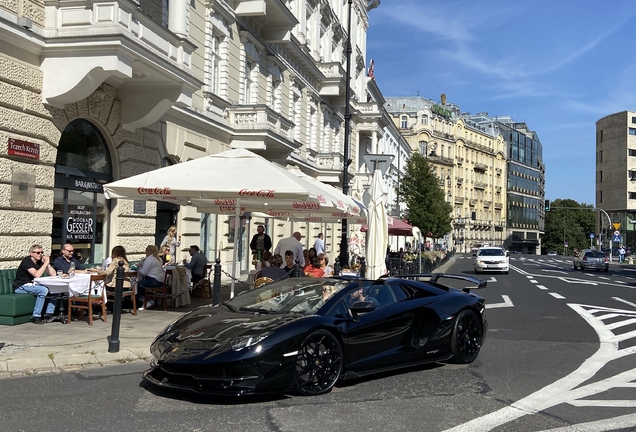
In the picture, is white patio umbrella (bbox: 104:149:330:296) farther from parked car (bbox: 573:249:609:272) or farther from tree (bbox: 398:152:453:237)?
tree (bbox: 398:152:453:237)

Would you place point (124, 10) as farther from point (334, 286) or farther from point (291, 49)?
point (291, 49)

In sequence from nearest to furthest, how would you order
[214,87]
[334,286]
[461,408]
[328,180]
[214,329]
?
[461,408] → [214,329] → [334,286] → [214,87] → [328,180]

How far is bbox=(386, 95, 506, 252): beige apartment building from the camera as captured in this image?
356 ft

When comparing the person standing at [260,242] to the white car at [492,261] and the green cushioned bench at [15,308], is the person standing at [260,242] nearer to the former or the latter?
the green cushioned bench at [15,308]

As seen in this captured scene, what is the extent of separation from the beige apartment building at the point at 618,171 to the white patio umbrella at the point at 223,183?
3709 inches

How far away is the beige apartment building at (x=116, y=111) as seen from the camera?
11586 millimetres

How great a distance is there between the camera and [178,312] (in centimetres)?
1259

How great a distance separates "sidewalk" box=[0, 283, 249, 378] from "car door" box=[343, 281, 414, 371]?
9.33ft

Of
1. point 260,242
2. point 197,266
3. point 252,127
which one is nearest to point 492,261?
point 252,127

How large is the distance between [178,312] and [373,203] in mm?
5320

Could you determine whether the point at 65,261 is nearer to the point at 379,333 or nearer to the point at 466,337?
the point at 379,333

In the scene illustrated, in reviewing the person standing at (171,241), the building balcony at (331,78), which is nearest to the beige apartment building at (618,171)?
the building balcony at (331,78)

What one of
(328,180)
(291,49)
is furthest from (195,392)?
(328,180)

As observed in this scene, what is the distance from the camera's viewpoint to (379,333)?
7.06 m
